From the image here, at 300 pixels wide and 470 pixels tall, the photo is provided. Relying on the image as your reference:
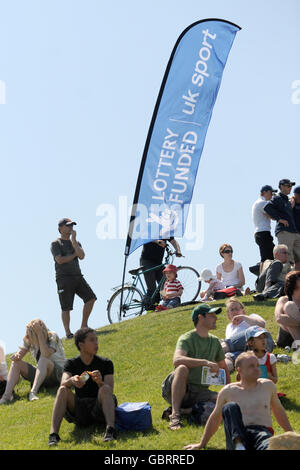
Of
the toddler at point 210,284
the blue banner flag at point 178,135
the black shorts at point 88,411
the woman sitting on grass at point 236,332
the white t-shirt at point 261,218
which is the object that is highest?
the blue banner flag at point 178,135

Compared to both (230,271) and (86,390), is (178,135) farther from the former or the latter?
(86,390)

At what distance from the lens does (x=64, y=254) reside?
15266 millimetres

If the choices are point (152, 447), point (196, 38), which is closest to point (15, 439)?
point (152, 447)

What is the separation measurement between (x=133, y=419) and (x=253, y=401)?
185 cm

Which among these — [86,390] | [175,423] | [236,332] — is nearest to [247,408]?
[175,423]

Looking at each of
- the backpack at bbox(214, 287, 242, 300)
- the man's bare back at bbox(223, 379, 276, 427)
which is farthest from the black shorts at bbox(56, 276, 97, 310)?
the man's bare back at bbox(223, 379, 276, 427)

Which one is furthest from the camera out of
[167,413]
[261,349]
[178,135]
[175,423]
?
[178,135]

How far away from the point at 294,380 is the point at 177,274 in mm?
6790

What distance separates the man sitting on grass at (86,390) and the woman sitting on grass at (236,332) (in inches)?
83.6

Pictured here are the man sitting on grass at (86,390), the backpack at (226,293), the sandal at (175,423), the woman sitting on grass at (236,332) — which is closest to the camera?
the sandal at (175,423)

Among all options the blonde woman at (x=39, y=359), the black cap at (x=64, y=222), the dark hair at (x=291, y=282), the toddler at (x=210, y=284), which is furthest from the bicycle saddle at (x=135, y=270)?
the dark hair at (x=291, y=282)

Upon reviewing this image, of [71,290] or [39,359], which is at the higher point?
[71,290]

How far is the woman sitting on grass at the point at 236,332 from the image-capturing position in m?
10.3

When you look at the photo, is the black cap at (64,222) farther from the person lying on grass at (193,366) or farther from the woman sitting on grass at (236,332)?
the person lying on grass at (193,366)
